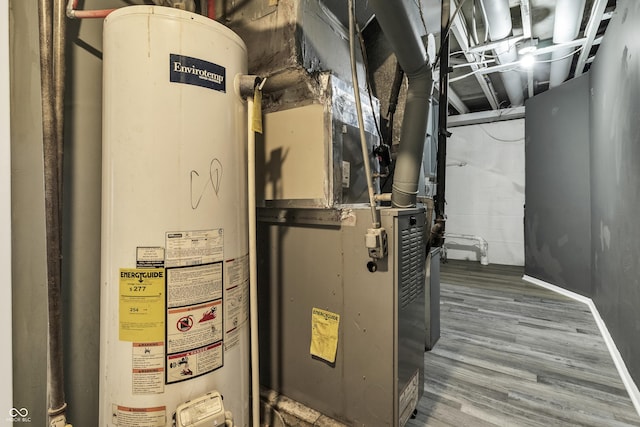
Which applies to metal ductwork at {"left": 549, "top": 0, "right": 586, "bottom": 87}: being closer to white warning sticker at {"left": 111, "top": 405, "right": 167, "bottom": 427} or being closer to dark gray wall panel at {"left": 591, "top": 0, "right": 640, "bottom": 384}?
dark gray wall panel at {"left": 591, "top": 0, "right": 640, "bottom": 384}

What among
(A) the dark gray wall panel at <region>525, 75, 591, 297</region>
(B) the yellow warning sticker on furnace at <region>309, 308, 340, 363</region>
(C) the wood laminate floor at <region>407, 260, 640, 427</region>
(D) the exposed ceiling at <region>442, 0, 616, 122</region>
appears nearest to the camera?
(B) the yellow warning sticker on furnace at <region>309, 308, 340, 363</region>

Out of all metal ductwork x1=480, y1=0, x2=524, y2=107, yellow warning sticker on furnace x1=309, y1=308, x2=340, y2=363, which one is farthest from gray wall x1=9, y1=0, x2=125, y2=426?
metal ductwork x1=480, y1=0, x2=524, y2=107

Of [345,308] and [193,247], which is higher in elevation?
[193,247]

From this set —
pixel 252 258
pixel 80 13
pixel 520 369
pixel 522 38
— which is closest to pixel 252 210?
pixel 252 258

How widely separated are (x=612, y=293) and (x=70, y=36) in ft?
11.8

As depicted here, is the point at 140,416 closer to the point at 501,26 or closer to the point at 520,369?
the point at 520,369

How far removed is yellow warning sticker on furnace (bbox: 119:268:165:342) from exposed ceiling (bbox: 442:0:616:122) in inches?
64.5

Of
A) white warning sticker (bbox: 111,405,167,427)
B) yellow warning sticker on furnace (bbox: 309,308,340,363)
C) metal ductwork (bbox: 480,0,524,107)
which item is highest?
metal ductwork (bbox: 480,0,524,107)

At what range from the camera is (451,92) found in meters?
4.10

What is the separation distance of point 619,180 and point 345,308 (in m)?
2.27

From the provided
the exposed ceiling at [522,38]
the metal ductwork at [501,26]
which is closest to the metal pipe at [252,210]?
the exposed ceiling at [522,38]

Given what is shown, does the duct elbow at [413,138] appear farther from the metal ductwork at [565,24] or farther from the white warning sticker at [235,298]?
the metal ductwork at [565,24]

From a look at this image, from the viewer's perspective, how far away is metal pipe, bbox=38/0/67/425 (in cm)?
88

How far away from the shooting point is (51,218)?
899 millimetres
